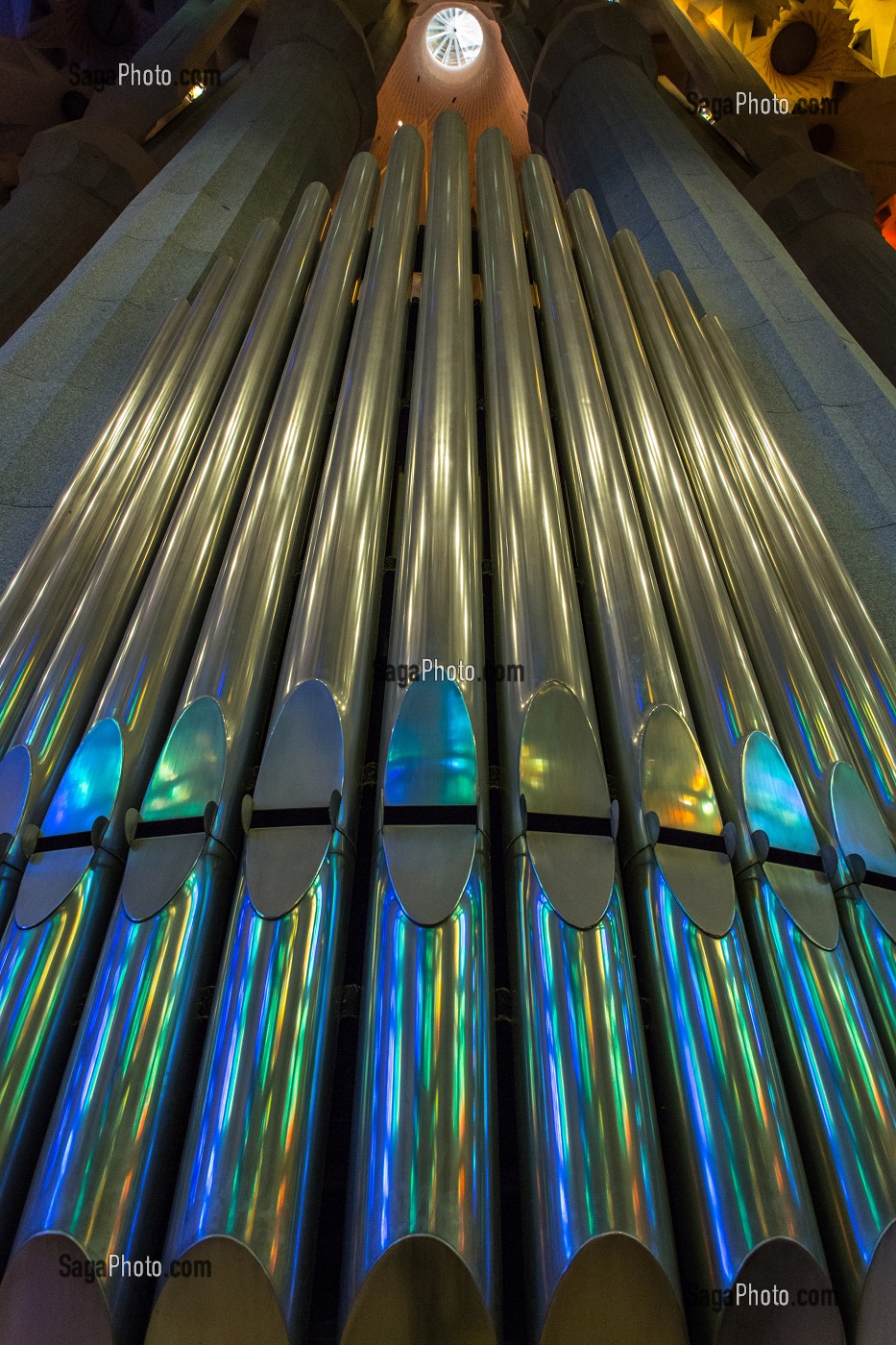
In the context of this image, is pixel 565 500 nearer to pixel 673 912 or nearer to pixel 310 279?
pixel 673 912

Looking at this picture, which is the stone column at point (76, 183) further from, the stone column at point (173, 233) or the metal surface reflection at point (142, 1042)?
the metal surface reflection at point (142, 1042)

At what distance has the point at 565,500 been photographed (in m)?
3.41

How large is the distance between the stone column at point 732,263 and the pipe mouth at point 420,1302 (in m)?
2.66

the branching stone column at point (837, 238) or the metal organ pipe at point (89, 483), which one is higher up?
the branching stone column at point (837, 238)

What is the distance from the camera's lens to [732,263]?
505 cm

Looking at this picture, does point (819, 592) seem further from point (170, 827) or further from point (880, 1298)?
point (170, 827)

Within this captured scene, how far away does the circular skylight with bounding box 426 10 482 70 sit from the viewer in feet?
45.0

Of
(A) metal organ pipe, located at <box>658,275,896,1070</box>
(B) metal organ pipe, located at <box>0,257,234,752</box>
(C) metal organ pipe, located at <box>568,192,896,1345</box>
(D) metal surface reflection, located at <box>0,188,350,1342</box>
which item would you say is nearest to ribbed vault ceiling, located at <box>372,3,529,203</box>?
(B) metal organ pipe, located at <box>0,257,234,752</box>

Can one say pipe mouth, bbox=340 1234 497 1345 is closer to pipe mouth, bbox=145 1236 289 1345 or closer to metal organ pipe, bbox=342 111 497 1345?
metal organ pipe, bbox=342 111 497 1345

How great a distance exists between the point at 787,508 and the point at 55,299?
3674 millimetres

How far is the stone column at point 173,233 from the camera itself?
3785 mm

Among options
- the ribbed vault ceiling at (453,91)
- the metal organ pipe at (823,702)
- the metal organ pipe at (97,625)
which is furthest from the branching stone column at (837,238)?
the ribbed vault ceiling at (453,91)

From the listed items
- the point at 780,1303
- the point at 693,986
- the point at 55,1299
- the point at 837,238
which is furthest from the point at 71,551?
the point at 837,238

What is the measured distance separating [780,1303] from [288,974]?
100cm
